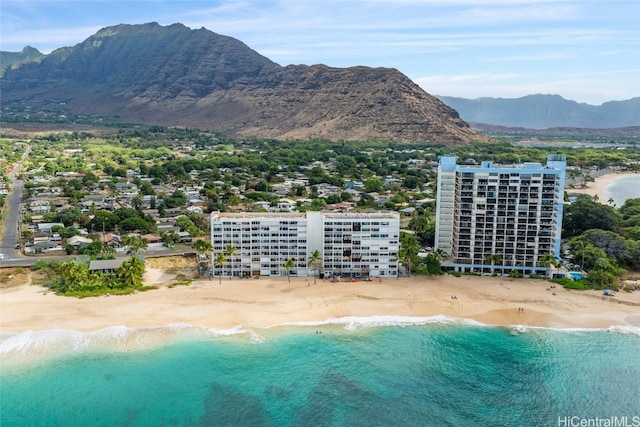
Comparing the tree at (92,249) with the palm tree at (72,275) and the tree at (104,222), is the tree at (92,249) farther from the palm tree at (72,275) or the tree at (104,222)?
the tree at (104,222)

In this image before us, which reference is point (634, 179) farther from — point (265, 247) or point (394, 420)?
point (394, 420)

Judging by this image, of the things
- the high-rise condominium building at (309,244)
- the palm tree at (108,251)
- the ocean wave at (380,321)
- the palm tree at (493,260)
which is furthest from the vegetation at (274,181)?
the ocean wave at (380,321)

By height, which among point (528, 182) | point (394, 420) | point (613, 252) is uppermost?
point (528, 182)

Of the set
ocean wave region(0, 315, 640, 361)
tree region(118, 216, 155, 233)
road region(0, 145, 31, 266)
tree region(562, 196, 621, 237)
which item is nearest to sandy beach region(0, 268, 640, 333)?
ocean wave region(0, 315, 640, 361)

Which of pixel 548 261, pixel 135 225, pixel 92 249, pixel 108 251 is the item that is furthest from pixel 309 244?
pixel 135 225

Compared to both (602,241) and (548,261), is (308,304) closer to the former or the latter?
(548,261)

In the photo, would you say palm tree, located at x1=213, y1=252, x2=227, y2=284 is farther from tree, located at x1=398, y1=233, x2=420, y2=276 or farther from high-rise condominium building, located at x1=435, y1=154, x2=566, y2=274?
high-rise condominium building, located at x1=435, y1=154, x2=566, y2=274

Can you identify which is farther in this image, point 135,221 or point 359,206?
point 359,206

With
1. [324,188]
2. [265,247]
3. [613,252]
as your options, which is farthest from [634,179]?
[265,247]
